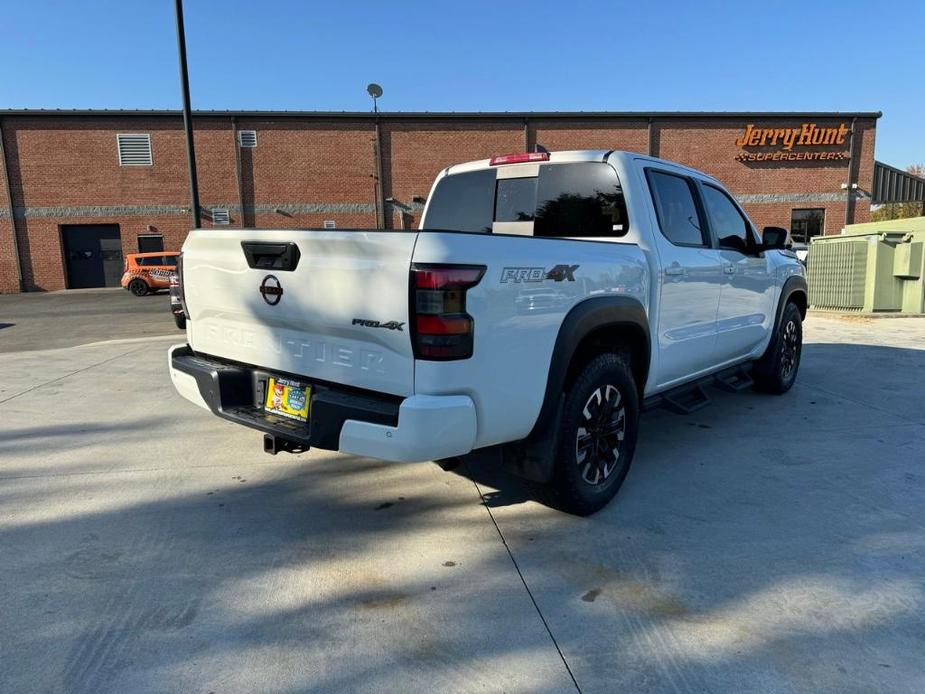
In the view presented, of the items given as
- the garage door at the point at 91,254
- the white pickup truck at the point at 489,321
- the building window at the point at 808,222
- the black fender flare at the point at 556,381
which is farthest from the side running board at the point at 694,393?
the building window at the point at 808,222

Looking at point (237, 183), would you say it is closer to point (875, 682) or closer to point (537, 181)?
point (537, 181)

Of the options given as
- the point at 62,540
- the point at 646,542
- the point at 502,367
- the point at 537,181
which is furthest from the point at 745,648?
the point at 62,540

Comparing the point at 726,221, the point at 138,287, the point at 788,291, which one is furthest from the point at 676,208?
the point at 138,287

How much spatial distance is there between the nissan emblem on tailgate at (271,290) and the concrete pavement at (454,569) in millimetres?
1262

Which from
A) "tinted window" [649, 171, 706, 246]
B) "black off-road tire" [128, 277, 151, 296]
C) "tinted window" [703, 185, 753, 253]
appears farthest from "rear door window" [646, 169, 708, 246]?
"black off-road tire" [128, 277, 151, 296]

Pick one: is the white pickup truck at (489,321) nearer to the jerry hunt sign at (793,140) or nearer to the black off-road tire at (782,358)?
the black off-road tire at (782,358)

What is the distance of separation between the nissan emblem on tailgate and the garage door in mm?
30119

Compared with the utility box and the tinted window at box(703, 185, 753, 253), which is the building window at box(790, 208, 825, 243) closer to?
the utility box

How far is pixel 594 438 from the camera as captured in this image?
134 inches

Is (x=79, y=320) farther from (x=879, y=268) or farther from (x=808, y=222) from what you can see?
(x=808, y=222)

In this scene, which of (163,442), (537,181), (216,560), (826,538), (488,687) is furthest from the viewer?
(163,442)

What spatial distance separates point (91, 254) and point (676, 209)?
3122 centimetres

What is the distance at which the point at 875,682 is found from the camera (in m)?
2.12

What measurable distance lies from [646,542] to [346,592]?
5.04 ft
